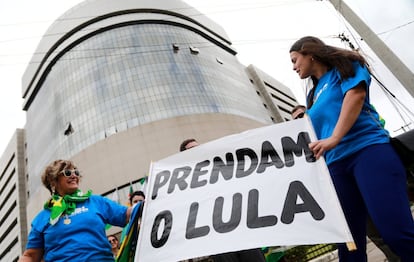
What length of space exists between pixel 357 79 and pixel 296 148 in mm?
520

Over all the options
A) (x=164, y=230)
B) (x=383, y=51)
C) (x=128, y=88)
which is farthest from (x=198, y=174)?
(x=128, y=88)

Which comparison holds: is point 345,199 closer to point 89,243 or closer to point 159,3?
point 89,243

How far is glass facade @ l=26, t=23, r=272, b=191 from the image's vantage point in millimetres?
28984

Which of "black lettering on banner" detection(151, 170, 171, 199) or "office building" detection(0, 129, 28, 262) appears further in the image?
"office building" detection(0, 129, 28, 262)

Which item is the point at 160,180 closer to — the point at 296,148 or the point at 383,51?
the point at 296,148

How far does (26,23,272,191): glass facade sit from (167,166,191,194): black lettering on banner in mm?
26354

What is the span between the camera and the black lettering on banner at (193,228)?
73.4 inches

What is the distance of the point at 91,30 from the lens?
113 ft

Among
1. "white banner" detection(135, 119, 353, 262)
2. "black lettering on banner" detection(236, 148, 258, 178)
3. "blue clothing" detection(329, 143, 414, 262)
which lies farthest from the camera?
"black lettering on banner" detection(236, 148, 258, 178)

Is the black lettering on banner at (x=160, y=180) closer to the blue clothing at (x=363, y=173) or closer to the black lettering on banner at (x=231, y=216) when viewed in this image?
the black lettering on banner at (x=231, y=216)

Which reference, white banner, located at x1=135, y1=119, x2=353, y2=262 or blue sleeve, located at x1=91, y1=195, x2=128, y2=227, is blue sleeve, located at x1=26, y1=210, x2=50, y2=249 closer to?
blue sleeve, located at x1=91, y1=195, x2=128, y2=227

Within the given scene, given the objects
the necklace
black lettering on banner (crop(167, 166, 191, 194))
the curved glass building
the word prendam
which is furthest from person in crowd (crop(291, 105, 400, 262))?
the curved glass building

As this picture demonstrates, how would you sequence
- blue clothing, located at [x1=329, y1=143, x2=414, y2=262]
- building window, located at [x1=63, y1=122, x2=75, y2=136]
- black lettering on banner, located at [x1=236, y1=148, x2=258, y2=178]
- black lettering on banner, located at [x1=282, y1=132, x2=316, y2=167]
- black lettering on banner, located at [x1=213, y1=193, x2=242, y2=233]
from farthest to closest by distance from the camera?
building window, located at [x1=63, y1=122, x2=75, y2=136]
black lettering on banner, located at [x1=236, y1=148, x2=258, y2=178]
black lettering on banner, located at [x1=282, y1=132, x2=316, y2=167]
black lettering on banner, located at [x1=213, y1=193, x2=242, y2=233]
blue clothing, located at [x1=329, y1=143, x2=414, y2=262]

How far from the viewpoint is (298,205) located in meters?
1.73
